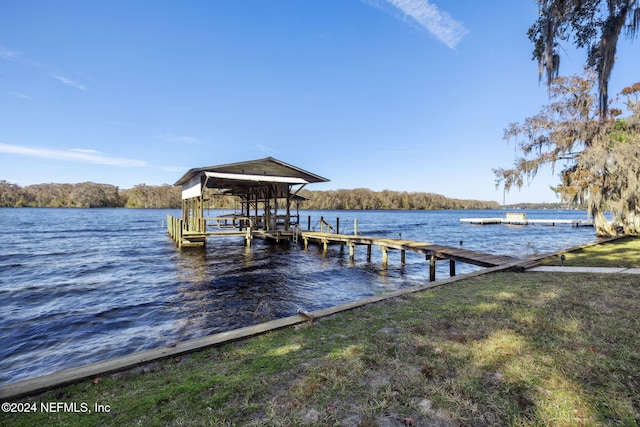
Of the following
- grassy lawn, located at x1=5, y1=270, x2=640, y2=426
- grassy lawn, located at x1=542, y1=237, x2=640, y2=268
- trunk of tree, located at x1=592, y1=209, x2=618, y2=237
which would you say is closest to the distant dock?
trunk of tree, located at x1=592, y1=209, x2=618, y2=237

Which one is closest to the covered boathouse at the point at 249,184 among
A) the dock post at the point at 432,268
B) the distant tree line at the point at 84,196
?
the dock post at the point at 432,268

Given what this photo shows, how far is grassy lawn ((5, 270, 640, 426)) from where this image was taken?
2430 mm

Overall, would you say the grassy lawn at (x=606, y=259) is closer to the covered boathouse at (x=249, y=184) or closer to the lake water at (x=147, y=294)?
the lake water at (x=147, y=294)

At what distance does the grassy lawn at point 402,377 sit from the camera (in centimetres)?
243

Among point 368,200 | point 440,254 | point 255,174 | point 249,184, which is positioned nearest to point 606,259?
point 440,254

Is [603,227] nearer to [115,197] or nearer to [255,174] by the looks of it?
[255,174]

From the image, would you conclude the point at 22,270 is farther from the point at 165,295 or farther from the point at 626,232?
the point at 626,232

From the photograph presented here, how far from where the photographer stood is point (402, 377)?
2959mm

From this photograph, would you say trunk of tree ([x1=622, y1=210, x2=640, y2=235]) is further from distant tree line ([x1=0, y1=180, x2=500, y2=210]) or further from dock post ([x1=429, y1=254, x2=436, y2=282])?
distant tree line ([x1=0, y1=180, x2=500, y2=210])

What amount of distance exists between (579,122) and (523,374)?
65.8 feet

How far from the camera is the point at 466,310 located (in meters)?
4.88

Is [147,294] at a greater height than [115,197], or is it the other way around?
[115,197]

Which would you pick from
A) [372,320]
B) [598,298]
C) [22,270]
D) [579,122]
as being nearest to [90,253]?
[22,270]

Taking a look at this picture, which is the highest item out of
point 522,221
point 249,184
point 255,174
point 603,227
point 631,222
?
point 255,174
